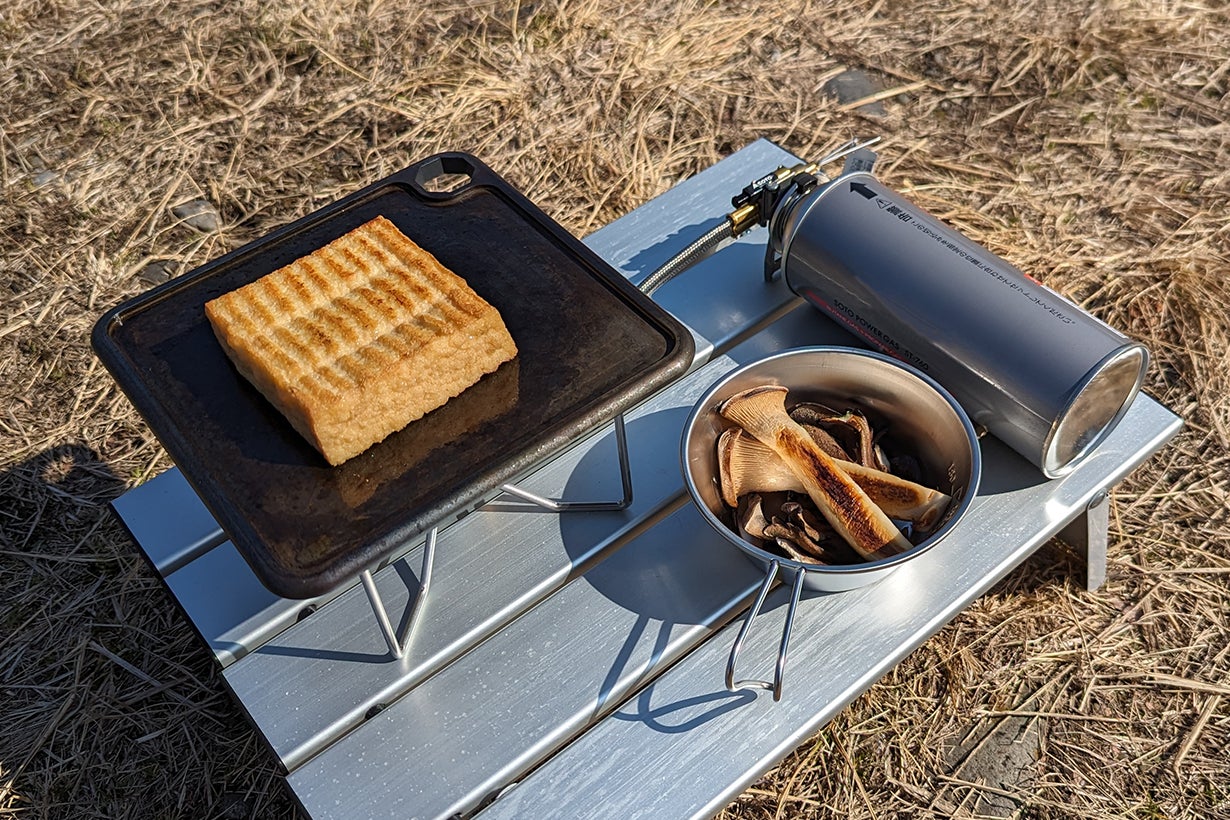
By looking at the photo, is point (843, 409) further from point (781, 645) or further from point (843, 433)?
point (781, 645)

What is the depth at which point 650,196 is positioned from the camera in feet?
11.9

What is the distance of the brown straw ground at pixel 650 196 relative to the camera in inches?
91.7

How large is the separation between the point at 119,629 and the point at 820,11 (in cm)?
364

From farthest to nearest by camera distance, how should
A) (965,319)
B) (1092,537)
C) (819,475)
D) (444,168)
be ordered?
(1092,537) < (444,168) < (965,319) < (819,475)

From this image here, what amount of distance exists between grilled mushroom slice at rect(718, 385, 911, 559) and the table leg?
0.63 meters

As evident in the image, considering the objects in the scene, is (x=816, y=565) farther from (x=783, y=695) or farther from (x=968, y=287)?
(x=968, y=287)

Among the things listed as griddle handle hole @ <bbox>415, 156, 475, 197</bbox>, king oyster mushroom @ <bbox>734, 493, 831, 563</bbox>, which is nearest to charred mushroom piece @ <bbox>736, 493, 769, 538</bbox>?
king oyster mushroom @ <bbox>734, 493, 831, 563</bbox>

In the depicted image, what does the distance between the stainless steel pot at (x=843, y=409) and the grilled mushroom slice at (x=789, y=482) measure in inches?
1.2

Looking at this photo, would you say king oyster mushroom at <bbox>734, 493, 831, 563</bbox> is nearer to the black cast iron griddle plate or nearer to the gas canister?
the black cast iron griddle plate

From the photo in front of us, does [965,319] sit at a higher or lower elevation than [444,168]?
lower

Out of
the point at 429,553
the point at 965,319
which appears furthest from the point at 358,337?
the point at 965,319

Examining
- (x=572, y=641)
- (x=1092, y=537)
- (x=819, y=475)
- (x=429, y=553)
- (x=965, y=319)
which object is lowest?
(x=1092, y=537)

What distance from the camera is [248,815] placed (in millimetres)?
2307

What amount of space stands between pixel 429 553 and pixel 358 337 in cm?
45
